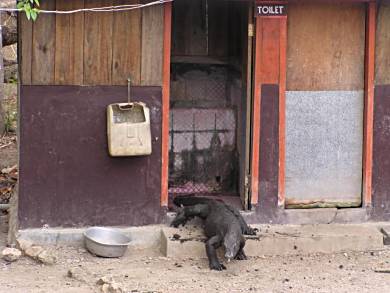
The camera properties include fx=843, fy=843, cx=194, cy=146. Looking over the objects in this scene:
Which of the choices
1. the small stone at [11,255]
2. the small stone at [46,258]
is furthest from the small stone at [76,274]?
the small stone at [11,255]

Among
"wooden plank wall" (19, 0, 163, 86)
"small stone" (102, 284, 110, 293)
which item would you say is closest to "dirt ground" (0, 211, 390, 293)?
"small stone" (102, 284, 110, 293)

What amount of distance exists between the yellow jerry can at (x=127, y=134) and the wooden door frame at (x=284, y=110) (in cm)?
131

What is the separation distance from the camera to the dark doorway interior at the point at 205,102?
437 inches

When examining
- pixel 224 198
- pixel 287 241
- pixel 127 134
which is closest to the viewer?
→ pixel 127 134

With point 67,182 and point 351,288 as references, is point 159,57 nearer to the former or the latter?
point 67,182

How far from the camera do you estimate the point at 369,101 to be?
9977 mm

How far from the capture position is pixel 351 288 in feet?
27.7

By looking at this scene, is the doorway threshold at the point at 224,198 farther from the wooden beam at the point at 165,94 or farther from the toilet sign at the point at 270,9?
the toilet sign at the point at 270,9

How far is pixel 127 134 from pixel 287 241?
7.07 ft

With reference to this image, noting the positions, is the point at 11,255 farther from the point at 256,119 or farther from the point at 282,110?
the point at 282,110

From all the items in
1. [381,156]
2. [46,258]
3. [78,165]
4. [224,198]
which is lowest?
[46,258]

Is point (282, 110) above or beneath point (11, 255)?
Result: above

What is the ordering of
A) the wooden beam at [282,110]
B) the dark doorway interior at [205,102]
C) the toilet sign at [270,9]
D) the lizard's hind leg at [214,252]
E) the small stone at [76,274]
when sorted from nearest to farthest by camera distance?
the small stone at [76,274] < the lizard's hind leg at [214,252] < the toilet sign at [270,9] < the wooden beam at [282,110] < the dark doorway interior at [205,102]

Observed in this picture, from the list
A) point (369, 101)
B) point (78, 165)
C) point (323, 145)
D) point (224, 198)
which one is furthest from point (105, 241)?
point (369, 101)
